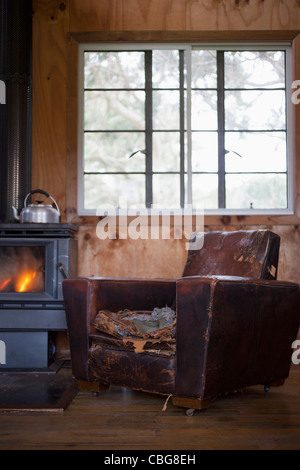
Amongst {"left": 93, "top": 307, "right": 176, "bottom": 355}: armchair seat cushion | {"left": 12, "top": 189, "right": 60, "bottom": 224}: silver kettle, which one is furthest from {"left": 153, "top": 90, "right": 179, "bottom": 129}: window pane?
{"left": 93, "top": 307, "right": 176, "bottom": 355}: armchair seat cushion

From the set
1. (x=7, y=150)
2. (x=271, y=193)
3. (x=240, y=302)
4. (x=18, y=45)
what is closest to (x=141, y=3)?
(x=18, y=45)

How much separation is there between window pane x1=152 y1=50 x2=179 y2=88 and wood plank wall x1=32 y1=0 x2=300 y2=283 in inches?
5.1

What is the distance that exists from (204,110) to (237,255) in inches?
63.2

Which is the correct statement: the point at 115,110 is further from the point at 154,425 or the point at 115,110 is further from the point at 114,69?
the point at 154,425

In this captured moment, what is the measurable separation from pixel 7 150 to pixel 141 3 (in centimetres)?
156

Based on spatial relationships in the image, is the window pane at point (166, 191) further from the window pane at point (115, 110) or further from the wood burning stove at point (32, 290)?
the wood burning stove at point (32, 290)

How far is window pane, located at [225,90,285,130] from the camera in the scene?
12.9ft

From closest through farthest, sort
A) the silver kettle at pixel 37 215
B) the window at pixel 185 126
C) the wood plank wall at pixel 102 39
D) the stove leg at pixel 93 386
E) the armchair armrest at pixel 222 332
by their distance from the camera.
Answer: the armchair armrest at pixel 222 332, the stove leg at pixel 93 386, the silver kettle at pixel 37 215, the wood plank wall at pixel 102 39, the window at pixel 185 126

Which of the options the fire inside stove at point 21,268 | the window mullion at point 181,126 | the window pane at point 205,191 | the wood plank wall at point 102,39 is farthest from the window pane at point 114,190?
the fire inside stove at point 21,268

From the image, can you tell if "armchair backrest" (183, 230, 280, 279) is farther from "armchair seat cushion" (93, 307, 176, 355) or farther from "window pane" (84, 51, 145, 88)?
"window pane" (84, 51, 145, 88)

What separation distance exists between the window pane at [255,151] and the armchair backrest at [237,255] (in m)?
1.03

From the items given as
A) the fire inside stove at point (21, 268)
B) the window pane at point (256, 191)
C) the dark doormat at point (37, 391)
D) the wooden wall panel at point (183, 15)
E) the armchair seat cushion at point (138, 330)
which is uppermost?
the wooden wall panel at point (183, 15)

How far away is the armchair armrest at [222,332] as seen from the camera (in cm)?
219
